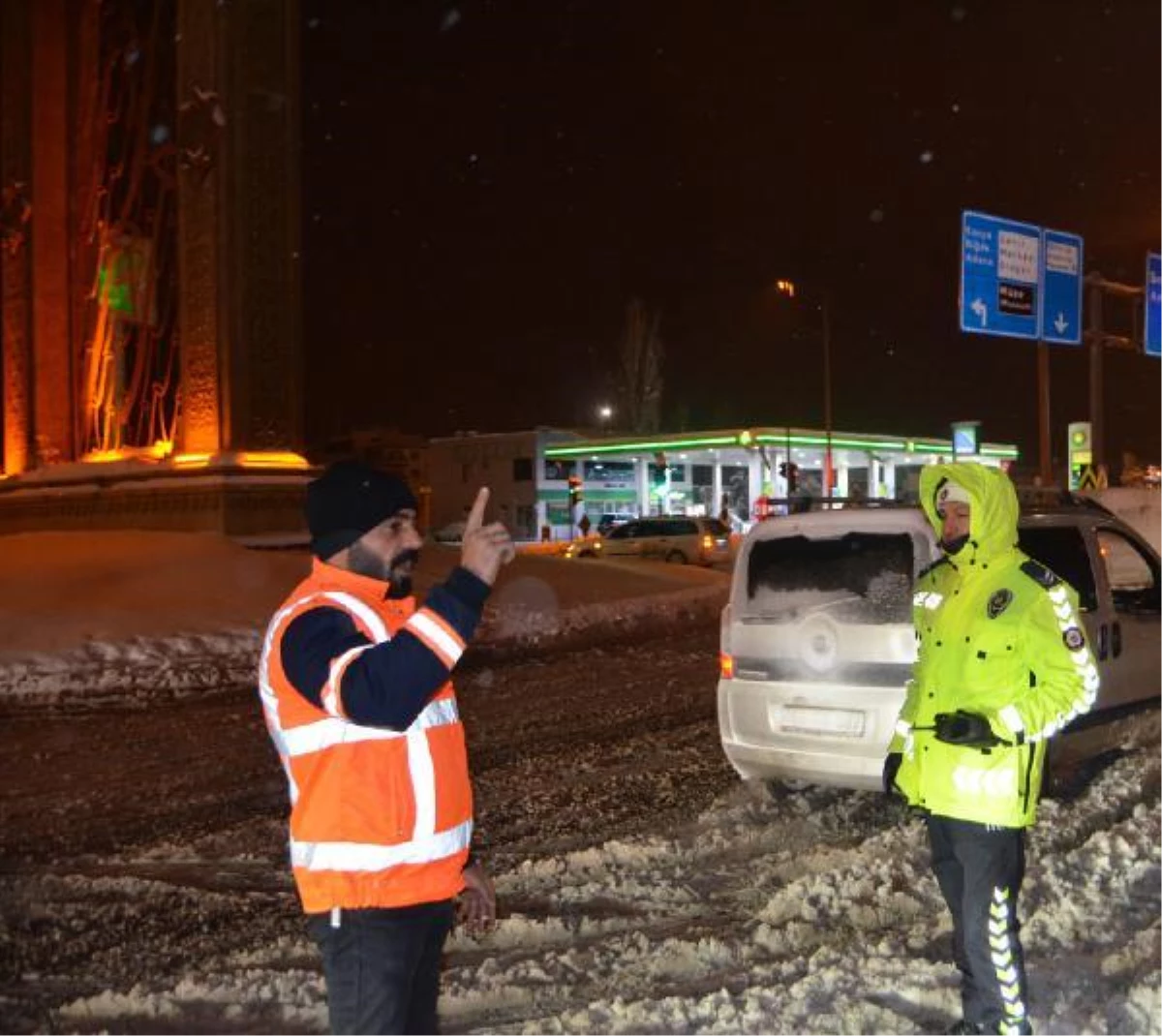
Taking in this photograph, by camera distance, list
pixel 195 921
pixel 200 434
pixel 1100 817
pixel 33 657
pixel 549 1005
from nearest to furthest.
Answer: pixel 549 1005 < pixel 195 921 < pixel 1100 817 < pixel 33 657 < pixel 200 434

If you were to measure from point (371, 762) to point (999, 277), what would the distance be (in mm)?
21489

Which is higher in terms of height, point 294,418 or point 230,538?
point 294,418

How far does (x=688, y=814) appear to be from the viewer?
696 cm

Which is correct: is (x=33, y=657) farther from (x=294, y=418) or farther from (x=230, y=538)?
(x=294, y=418)

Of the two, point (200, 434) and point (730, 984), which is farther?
point (200, 434)

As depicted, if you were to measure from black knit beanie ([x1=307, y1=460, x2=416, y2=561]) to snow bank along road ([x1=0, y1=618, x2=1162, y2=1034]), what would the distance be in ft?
7.28

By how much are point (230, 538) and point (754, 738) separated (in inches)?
582

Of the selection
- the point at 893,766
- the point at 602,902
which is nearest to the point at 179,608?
the point at 602,902

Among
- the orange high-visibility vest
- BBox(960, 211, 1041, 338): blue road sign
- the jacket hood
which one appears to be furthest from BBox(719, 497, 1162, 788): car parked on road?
BBox(960, 211, 1041, 338): blue road sign

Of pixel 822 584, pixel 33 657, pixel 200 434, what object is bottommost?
pixel 33 657

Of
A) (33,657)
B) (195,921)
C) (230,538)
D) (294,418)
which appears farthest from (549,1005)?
(294,418)

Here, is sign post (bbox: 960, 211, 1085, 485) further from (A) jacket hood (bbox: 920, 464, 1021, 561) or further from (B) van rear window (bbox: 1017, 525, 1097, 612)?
(A) jacket hood (bbox: 920, 464, 1021, 561)

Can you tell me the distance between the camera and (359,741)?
2449 millimetres

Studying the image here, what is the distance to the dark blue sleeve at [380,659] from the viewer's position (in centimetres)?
234
